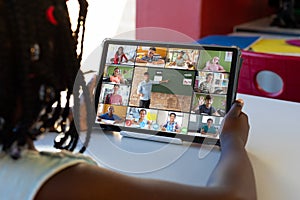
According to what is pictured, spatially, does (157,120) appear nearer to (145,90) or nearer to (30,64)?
(145,90)

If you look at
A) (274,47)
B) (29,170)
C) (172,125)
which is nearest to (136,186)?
(29,170)

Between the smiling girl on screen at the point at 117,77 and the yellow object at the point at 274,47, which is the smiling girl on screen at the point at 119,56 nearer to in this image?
the smiling girl on screen at the point at 117,77

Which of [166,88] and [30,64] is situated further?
[166,88]

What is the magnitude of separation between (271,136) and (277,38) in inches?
38.1

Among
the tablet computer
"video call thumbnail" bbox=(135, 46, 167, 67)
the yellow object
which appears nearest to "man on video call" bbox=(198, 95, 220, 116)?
the tablet computer

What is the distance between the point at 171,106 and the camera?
79 cm

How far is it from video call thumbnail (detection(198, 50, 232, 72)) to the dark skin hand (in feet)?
0.65

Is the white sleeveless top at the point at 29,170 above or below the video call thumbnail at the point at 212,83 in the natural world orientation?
below

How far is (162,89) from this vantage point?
0.80m

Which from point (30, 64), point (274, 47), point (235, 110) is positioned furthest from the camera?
point (274, 47)

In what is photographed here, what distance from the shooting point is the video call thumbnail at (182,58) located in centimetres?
80

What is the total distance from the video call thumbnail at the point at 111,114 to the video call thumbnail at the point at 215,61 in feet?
0.53

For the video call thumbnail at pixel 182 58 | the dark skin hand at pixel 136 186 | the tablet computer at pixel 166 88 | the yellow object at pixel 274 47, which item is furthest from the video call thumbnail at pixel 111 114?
the yellow object at pixel 274 47

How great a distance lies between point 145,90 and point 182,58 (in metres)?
0.09
